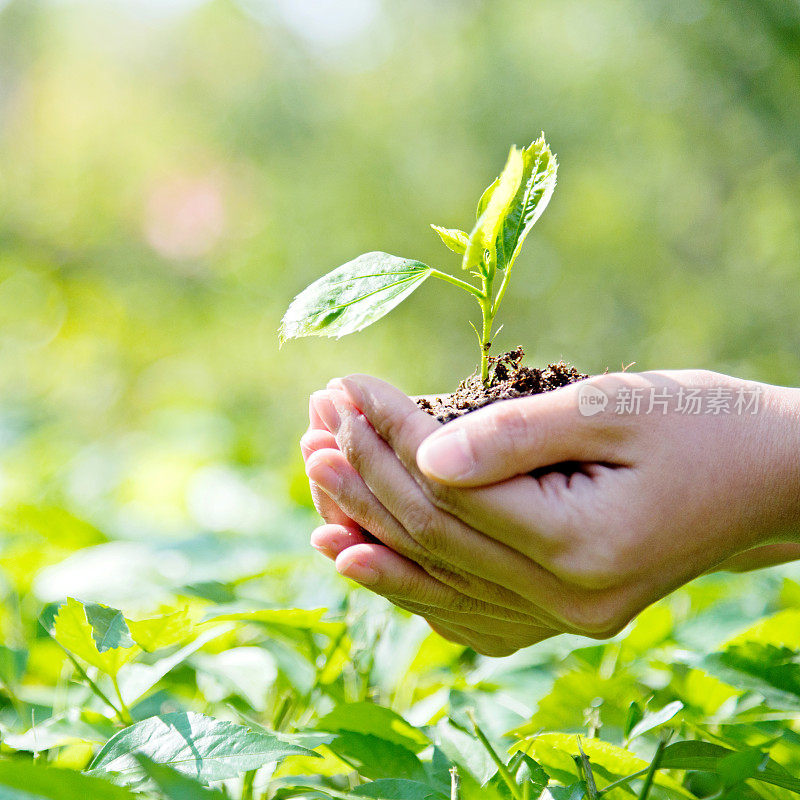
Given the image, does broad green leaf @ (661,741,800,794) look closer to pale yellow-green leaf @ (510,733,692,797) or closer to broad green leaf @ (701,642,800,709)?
pale yellow-green leaf @ (510,733,692,797)

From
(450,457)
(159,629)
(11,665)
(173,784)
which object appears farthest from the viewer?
(11,665)

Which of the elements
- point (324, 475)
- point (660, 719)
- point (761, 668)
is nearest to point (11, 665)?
point (324, 475)

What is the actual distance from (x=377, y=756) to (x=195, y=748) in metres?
0.16

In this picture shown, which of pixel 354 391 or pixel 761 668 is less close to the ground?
pixel 354 391

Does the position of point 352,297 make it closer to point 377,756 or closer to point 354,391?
point 354,391

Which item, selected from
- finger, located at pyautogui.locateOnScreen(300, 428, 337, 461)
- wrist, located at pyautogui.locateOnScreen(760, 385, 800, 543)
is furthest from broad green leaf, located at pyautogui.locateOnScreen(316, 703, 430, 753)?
wrist, located at pyautogui.locateOnScreen(760, 385, 800, 543)

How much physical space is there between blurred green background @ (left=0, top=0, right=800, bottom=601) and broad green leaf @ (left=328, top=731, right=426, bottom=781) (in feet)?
8.75

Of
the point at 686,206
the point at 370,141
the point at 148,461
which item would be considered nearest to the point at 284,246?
the point at 370,141

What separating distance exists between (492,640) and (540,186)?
0.45 meters

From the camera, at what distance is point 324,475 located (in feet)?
2.08

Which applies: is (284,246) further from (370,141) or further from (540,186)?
(540,186)

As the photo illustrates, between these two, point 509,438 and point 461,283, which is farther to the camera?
point 461,283

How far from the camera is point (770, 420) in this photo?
1.96 feet

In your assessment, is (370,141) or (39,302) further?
(370,141)
